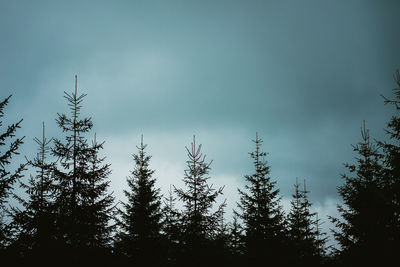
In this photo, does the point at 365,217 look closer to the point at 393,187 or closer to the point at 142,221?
the point at 393,187

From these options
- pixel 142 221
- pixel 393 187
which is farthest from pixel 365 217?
pixel 142 221

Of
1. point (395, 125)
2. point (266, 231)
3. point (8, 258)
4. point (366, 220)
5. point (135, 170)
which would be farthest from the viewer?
point (135, 170)

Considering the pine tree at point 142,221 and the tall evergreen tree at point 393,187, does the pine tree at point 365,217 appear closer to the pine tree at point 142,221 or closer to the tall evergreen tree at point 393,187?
the tall evergreen tree at point 393,187

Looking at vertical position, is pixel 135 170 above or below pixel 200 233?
above

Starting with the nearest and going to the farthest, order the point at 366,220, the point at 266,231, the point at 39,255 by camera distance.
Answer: the point at 39,255 → the point at 366,220 → the point at 266,231

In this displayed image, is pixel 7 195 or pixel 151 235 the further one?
pixel 151 235

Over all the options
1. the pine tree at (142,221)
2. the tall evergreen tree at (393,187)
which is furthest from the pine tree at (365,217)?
the pine tree at (142,221)

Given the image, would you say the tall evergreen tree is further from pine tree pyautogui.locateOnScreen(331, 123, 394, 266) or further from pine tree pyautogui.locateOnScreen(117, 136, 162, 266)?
pine tree pyautogui.locateOnScreen(117, 136, 162, 266)

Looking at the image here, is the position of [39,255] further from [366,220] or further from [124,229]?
[366,220]

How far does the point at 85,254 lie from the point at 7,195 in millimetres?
3914

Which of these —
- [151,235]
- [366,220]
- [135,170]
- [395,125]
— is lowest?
[151,235]

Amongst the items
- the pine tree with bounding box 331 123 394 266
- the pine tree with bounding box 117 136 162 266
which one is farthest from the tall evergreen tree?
the pine tree with bounding box 117 136 162 266

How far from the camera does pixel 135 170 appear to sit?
17531 millimetres

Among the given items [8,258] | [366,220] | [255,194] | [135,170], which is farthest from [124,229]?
[366,220]
